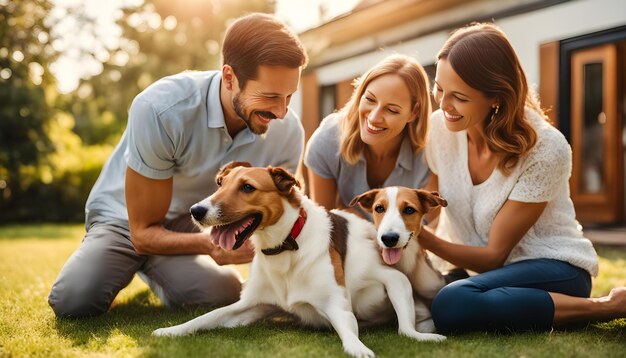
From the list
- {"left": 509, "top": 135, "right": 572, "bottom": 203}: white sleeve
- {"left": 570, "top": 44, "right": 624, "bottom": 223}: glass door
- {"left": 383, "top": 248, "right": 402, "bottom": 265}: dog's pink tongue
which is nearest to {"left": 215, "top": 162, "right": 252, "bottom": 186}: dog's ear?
{"left": 383, "top": 248, "right": 402, "bottom": 265}: dog's pink tongue

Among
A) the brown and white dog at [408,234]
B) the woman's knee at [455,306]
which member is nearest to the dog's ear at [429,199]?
the brown and white dog at [408,234]

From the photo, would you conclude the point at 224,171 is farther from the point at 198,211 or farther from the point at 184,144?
the point at 184,144

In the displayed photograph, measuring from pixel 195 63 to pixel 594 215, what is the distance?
15.2m

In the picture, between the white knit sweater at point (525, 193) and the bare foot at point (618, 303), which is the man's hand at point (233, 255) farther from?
the bare foot at point (618, 303)

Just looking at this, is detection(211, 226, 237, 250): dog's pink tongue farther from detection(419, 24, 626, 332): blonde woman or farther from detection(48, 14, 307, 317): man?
detection(419, 24, 626, 332): blonde woman

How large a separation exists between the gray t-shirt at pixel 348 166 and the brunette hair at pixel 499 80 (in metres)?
0.70

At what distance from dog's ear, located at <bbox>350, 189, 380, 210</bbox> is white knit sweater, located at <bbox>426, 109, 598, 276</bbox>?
595mm

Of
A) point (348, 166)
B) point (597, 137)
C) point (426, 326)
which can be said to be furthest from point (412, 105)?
point (597, 137)

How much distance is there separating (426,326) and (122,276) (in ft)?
6.74

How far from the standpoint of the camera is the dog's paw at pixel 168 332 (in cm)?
314

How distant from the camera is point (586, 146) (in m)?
9.48

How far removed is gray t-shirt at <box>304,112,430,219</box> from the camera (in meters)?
4.18

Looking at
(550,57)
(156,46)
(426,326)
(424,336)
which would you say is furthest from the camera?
(156,46)

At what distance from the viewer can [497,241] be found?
11.7ft
